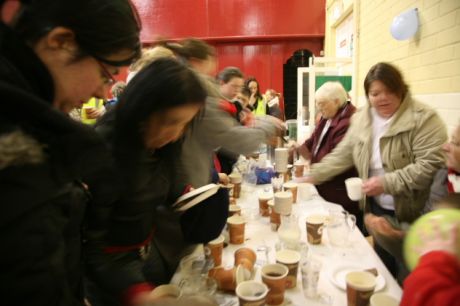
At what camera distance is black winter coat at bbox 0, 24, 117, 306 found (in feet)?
1.83

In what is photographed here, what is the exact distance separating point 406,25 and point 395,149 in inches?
71.7

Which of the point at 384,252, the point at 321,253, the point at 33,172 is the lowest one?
the point at 384,252

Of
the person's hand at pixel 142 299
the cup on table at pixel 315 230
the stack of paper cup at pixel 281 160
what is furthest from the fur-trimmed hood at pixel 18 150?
the stack of paper cup at pixel 281 160

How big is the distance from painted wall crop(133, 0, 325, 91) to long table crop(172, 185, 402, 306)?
23.2 ft

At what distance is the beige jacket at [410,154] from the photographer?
7.01 feet

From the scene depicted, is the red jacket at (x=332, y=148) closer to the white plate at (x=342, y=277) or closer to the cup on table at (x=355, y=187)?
the cup on table at (x=355, y=187)

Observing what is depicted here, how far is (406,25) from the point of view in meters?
3.39

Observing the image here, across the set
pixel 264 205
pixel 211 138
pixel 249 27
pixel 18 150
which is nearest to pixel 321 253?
pixel 264 205

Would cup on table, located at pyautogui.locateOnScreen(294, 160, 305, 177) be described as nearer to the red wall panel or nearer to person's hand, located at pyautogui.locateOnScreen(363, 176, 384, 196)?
person's hand, located at pyautogui.locateOnScreen(363, 176, 384, 196)

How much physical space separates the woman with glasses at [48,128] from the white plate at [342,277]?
1003 millimetres

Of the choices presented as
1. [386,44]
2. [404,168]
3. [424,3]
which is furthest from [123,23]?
[386,44]

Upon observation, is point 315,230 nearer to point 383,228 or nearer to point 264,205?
point 383,228

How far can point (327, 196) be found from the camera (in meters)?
2.90

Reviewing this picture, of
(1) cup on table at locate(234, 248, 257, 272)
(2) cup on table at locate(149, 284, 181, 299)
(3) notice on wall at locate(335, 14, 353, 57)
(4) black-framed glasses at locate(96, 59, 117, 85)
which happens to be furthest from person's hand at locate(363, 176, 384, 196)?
(3) notice on wall at locate(335, 14, 353, 57)
